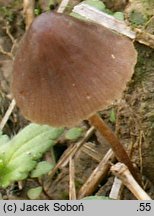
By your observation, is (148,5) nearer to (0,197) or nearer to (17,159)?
(17,159)

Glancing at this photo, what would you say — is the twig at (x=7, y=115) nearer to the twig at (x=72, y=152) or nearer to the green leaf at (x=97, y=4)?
the twig at (x=72, y=152)

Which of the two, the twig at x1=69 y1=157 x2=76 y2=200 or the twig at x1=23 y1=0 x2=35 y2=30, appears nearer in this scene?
the twig at x1=69 y1=157 x2=76 y2=200

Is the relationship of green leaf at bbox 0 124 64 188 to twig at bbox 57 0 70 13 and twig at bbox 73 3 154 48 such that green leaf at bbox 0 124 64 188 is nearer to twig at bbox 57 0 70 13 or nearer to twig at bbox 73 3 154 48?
twig at bbox 73 3 154 48

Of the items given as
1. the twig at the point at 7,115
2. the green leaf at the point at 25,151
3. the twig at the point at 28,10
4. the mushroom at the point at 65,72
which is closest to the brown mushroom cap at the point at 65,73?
the mushroom at the point at 65,72

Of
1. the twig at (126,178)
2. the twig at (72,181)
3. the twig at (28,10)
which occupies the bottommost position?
the twig at (72,181)

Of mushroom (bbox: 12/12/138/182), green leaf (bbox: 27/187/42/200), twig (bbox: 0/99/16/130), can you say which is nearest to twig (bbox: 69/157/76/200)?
green leaf (bbox: 27/187/42/200)
